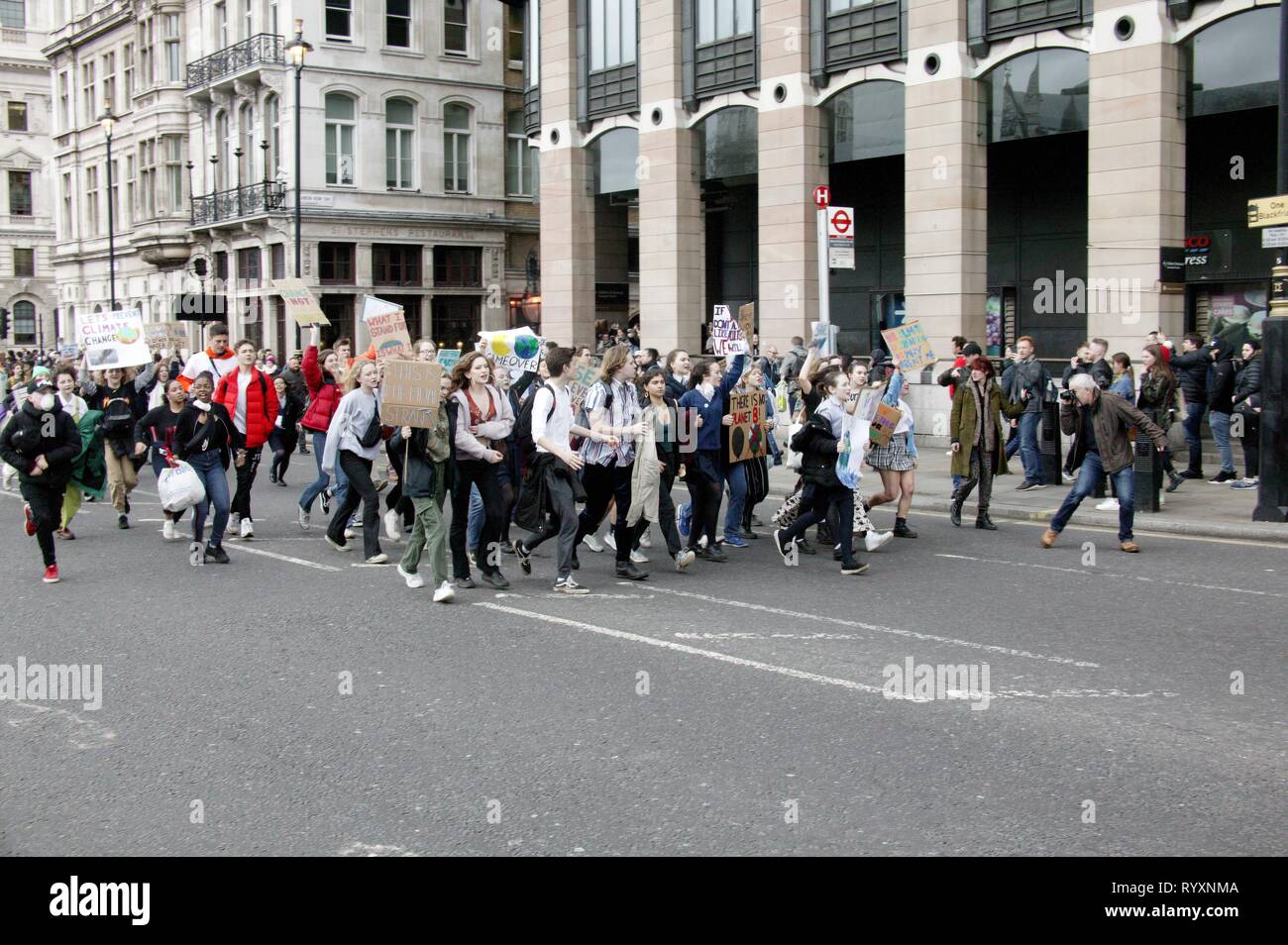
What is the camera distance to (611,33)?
31.7 metres

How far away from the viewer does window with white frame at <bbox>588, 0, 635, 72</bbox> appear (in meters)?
31.3

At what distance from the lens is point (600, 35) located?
105 feet

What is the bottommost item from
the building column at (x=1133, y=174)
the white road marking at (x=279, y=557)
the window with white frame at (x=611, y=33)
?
the white road marking at (x=279, y=557)

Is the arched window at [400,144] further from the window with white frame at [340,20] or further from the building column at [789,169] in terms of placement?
the building column at [789,169]

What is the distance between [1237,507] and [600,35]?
2091 cm

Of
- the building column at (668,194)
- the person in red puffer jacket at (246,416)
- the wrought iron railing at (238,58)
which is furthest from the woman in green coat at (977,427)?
→ the wrought iron railing at (238,58)

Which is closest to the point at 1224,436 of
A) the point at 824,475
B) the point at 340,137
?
the point at 824,475

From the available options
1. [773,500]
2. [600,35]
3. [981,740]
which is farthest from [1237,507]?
[600,35]

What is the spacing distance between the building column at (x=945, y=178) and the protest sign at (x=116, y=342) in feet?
44.3

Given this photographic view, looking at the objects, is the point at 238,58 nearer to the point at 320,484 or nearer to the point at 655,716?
the point at 320,484

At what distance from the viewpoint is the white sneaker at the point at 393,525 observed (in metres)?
14.0

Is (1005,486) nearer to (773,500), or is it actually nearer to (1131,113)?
(773,500)

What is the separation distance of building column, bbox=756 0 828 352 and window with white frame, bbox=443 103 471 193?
21986 millimetres

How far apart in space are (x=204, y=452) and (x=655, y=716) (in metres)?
7.18
